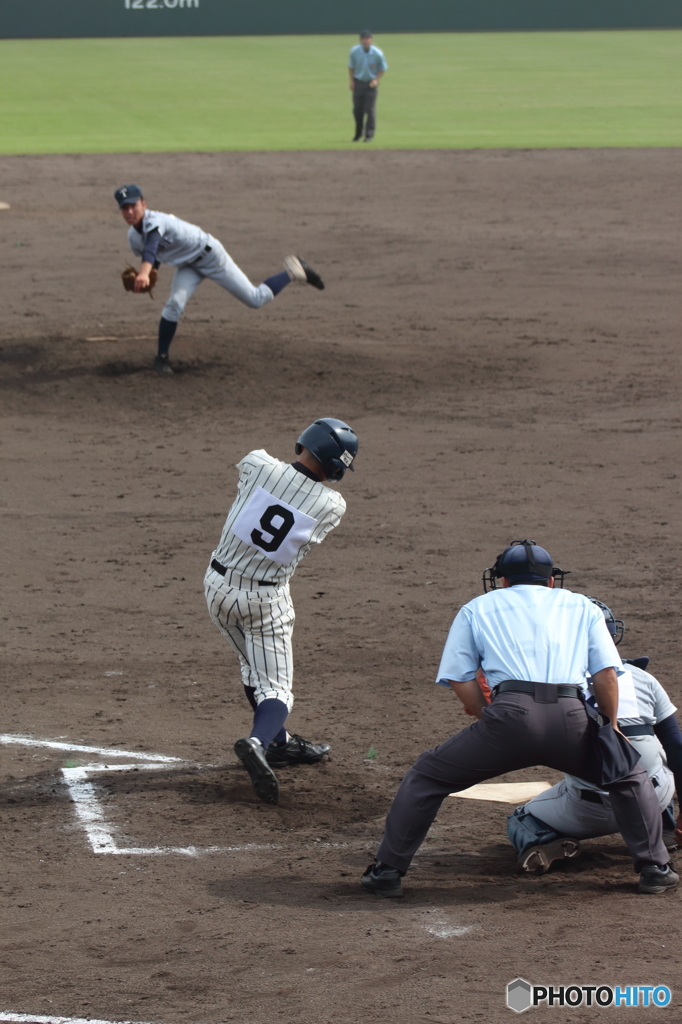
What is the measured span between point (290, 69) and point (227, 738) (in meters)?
37.6

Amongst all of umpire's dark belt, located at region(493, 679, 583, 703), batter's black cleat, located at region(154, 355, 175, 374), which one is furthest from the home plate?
batter's black cleat, located at region(154, 355, 175, 374)

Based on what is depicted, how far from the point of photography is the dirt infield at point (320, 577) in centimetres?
393

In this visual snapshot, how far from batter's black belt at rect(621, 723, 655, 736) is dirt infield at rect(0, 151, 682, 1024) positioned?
512 millimetres

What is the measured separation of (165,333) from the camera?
1175 cm

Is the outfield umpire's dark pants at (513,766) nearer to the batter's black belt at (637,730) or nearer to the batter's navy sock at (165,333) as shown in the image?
the batter's black belt at (637,730)

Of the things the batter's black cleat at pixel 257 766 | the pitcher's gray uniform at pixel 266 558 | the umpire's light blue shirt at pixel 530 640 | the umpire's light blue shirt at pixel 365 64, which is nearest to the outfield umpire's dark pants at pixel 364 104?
the umpire's light blue shirt at pixel 365 64

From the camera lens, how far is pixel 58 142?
27578 mm

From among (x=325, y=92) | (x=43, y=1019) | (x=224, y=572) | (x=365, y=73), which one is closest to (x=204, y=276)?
(x=224, y=572)

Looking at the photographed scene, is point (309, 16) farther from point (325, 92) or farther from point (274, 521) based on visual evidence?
point (274, 521)

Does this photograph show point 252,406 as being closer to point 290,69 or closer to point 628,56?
point 290,69

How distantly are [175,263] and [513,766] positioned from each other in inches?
323

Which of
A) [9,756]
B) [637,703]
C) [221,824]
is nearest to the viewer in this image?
[637,703]

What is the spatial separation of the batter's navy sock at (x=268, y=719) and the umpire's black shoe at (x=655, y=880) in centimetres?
157

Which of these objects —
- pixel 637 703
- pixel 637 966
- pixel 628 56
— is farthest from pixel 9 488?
pixel 628 56
